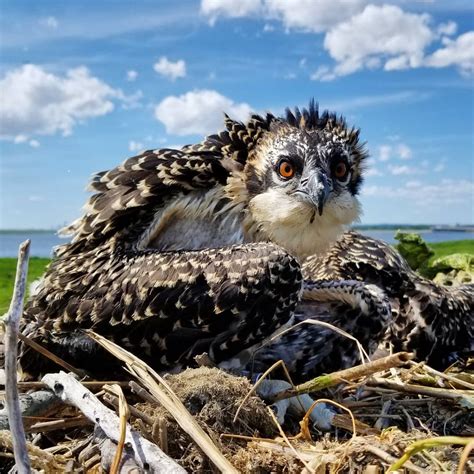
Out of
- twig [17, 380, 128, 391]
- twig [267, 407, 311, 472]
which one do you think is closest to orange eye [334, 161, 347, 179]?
twig [267, 407, 311, 472]

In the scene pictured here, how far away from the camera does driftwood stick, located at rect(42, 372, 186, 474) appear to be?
2756 millimetres

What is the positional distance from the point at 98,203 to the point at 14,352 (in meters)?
2.94

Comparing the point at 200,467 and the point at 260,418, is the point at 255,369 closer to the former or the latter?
the point at 260,418

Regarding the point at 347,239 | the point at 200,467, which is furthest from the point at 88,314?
the point at 347,239

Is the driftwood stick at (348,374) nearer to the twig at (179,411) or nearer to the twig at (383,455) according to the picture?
the twig at (383,455)

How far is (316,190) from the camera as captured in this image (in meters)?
4.65

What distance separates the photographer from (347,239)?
6617 mm

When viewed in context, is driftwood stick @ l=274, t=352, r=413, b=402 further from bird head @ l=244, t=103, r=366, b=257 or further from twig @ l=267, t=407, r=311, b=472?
bird head @ l=244, t=103, r=366, b=257

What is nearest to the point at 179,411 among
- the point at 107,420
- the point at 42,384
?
the point at 107,420

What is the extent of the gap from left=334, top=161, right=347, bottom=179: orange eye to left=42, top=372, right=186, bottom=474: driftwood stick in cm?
255

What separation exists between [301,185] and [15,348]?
9.67 ft

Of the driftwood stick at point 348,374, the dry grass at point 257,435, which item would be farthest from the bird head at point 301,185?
the driftwood stick at point 348,374

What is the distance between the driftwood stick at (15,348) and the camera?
85.9 inches

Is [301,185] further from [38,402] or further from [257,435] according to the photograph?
[38,402]
